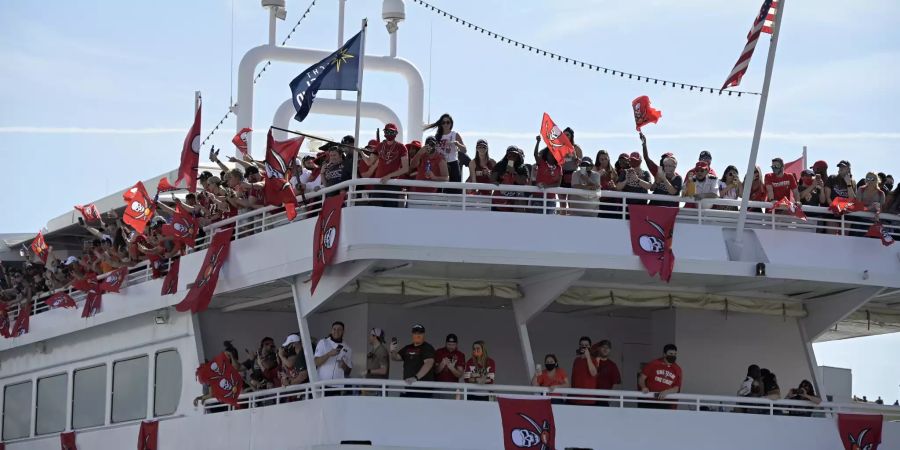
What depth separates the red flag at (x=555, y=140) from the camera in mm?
18594

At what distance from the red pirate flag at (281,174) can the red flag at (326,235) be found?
740 mm

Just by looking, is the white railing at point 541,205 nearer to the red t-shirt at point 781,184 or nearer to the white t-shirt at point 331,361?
the red t-shirt at point 781,184

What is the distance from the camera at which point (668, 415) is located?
18.1m

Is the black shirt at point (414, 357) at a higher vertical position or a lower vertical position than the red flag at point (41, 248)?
lower

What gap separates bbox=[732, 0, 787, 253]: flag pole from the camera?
18.6 meters

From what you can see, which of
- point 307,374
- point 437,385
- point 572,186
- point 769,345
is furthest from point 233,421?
point 769,345

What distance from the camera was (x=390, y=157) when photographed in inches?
723

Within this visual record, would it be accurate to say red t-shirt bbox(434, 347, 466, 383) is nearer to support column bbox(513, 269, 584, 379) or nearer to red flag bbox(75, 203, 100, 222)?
support column bbox(513, 269, 584, 379)

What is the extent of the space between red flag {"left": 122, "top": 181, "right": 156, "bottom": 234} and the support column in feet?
21.0

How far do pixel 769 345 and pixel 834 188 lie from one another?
2.46 metres

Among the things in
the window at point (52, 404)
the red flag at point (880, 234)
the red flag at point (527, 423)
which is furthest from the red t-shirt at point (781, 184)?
the window at point (52, 404)

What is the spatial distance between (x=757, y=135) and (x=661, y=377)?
10.3ft

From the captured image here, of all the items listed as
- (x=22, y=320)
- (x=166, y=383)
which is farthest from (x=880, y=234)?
(x=22, y=320)

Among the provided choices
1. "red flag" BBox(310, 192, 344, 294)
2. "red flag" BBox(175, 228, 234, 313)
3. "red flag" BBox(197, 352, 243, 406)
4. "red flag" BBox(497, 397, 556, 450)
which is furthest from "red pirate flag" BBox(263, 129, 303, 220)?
"red flag" BBox(497, 397, 556, 450)
